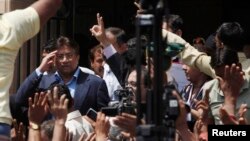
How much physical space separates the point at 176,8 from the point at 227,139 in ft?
21.8

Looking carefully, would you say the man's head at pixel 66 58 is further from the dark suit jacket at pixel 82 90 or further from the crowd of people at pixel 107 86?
the dark suit jacket at pixel 82 90

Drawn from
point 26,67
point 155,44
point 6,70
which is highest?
point 155,44

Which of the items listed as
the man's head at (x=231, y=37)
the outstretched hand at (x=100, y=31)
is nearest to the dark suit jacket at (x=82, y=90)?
the outstretched hand at (x=100, y=31)

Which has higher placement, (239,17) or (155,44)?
(155,44)

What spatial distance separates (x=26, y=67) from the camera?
9.74 m

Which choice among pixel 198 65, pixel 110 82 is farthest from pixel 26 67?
pixel 198 65

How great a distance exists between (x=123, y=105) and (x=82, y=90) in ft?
6.23

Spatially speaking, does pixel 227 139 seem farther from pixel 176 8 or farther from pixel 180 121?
pixel 176 8

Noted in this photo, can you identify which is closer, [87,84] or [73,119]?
[73,119]

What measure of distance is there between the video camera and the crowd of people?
0.15 feet

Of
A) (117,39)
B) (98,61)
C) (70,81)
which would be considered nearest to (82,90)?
(70,81)

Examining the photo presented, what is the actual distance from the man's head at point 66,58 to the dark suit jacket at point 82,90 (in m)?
0.11

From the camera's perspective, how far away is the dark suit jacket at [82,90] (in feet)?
25.5

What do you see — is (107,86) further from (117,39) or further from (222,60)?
(222,60)
